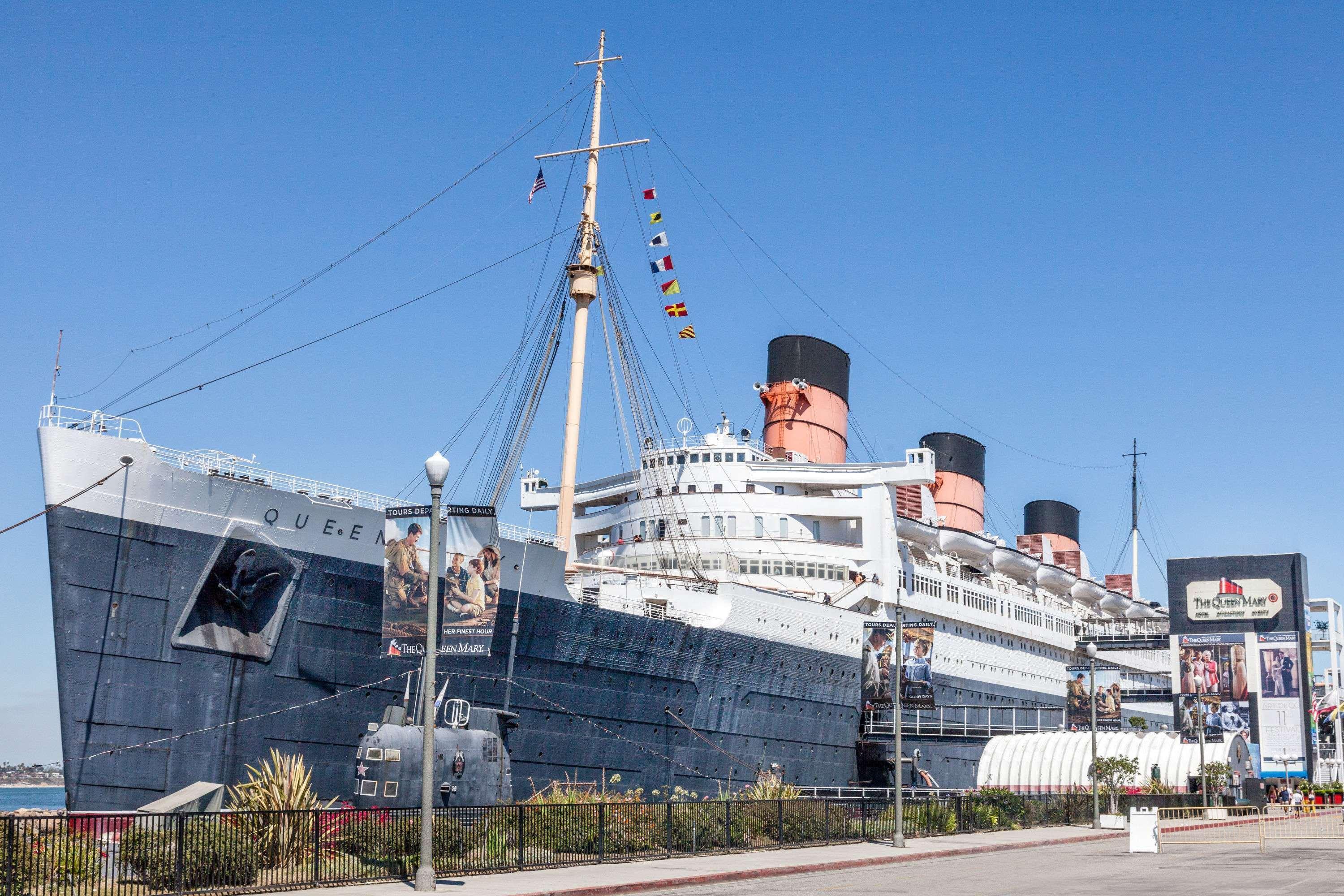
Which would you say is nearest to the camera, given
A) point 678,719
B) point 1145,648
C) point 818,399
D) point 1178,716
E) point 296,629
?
point 296,629

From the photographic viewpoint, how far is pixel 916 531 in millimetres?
53094

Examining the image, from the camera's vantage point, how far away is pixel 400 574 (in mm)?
20922

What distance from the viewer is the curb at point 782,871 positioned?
18.2m

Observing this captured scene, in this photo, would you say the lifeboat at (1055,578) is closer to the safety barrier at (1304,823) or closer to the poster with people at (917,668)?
the safety barrier at (1304,823)

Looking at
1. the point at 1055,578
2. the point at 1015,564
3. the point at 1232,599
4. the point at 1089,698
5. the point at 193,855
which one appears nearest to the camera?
the point at 193,855

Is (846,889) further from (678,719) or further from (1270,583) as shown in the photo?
(1270,583)

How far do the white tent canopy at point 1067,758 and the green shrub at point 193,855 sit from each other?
33149 mm

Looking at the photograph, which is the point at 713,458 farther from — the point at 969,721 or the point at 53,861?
the point at 53,861

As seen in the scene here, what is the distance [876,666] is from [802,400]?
11.9 m

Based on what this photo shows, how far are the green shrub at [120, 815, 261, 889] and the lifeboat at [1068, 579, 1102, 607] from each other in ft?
211

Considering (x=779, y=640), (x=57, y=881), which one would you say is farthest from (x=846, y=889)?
(x=779, y=640)

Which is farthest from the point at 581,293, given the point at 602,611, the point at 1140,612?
the point at 1140,612

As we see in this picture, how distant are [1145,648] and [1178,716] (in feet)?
18.5

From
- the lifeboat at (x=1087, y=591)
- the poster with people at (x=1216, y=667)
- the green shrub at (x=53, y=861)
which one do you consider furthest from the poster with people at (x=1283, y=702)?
the green shrub at (x=53, y=861)
